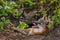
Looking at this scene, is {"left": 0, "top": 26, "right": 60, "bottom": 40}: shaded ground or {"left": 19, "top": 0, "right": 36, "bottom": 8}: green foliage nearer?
{"left": 0, "top": 26, "right": 60, "bottom": 40}: shaded ground

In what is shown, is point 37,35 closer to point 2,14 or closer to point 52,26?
point 52,26

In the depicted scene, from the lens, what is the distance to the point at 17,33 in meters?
4.66

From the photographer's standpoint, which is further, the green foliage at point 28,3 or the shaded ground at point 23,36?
the green foliage at point 28,3

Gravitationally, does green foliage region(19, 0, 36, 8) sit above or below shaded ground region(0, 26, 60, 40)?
above

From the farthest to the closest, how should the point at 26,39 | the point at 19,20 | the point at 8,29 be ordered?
1. the point at 19,20
2. the point at 8,29
3. the point at 26,39

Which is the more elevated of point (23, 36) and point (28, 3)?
point (28, 3)

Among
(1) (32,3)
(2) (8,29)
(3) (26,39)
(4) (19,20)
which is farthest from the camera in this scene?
(1) (32,3)

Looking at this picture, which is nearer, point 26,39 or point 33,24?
point 26,39

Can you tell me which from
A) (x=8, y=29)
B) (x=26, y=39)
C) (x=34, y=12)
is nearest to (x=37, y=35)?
(x=26, y=39)

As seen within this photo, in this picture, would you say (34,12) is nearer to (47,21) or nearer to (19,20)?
(19,20)

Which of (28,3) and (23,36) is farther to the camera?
(28,3)

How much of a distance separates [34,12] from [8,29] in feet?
3.10

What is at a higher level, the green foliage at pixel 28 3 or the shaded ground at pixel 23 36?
the green foliage at pixel 28 3

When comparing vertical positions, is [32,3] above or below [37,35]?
above
